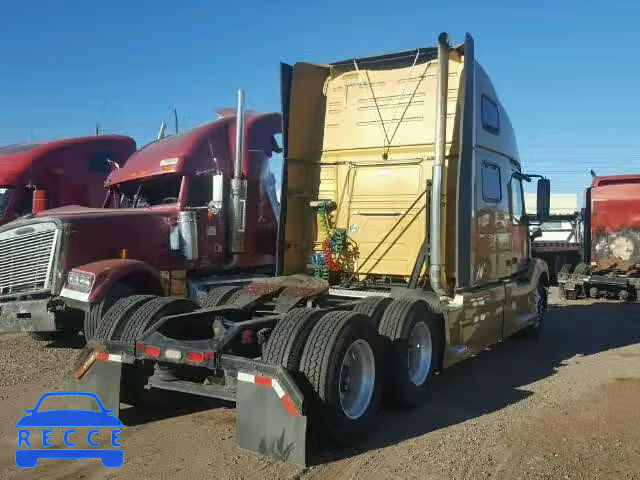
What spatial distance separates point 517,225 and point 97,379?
6.28 m

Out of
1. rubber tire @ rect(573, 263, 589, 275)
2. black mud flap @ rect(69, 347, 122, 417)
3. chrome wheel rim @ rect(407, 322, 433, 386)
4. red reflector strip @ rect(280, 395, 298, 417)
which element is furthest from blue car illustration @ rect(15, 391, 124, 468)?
rubber tire @ rect(573, 263, 589, 275)

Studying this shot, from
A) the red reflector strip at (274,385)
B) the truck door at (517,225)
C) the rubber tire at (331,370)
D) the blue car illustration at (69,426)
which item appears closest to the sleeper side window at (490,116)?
the truck door at (517,225)

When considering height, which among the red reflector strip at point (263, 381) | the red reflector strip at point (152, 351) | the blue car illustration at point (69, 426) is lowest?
the blue car illustration at point (69, 426)

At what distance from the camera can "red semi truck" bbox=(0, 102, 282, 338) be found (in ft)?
23.5

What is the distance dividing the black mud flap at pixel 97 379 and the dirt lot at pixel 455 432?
32 cm

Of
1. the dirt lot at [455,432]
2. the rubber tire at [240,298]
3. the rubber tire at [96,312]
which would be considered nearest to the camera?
the dirt lot at [455,432]

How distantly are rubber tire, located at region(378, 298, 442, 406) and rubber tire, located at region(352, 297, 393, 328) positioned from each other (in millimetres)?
50

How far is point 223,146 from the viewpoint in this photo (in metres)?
9.25

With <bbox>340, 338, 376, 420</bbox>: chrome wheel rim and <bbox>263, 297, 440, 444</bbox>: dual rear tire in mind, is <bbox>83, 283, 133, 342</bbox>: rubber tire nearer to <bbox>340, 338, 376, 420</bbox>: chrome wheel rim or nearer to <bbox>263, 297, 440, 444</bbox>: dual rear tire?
<bbox>263, 297, 440, 444</bbox>: dual rear tire

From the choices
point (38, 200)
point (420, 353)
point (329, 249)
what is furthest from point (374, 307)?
point (38, 200)

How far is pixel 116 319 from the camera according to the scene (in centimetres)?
534

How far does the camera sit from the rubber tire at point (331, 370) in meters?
4.32

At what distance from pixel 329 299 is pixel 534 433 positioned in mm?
2761

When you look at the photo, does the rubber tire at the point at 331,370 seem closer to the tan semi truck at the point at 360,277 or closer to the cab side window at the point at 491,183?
the tan semi truck at the point at 360,277
